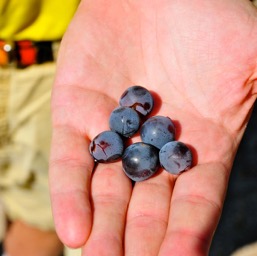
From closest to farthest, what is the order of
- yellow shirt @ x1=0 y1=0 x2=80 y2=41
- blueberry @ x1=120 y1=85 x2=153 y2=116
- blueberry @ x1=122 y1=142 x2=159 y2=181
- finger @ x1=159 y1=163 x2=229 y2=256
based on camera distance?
1. finger @ x1=159 y1=163 x2=229 y2=256
2. blueberry @ x1=122 y1=142 x2=159 y2=181
3. blueberry @ x1=120 y1=85 x2=153 y2=116
4. yellow shirt @ x1=0 y1=0 x2=80 y2=41

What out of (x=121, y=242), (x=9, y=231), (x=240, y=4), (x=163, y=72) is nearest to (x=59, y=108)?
(x=163, y=72)

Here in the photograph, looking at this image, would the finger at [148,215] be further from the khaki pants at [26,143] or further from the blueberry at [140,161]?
the khaki pants at [26,143]

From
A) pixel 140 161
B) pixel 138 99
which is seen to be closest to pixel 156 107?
pixel 138 99

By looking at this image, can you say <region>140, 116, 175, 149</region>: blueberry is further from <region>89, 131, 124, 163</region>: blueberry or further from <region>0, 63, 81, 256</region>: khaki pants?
<region>0, 63, 81, 256</region>: khaki pants

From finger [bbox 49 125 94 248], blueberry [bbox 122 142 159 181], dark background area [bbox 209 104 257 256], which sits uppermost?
finger [bbox 49 125 94 248]

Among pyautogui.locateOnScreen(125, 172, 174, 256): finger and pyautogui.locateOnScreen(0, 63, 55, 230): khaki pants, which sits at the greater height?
pyautogui.locateOnScreen(125, 172, 174, 256): finger

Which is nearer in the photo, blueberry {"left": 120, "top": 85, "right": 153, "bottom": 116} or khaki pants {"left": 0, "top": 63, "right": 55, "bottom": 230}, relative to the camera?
blueberry {"left": 120, "top": 85, "right": 153, "bottom": 116}

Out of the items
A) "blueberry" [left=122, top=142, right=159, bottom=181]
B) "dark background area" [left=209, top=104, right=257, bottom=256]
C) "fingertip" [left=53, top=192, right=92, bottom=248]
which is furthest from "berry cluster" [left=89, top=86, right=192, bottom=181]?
"dark background area" [left=209, top=104, right=257, bottom=256]
